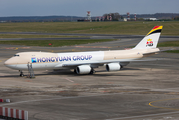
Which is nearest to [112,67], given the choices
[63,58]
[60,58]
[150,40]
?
[63,58]

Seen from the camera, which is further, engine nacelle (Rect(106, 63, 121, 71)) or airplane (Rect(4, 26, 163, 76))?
engine nacelle (Rect(106, 63, 121, 71))

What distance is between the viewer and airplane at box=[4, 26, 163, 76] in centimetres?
4419

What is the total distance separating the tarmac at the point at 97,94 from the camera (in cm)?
2455

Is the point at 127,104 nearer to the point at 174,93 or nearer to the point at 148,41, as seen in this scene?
the point at 174,93

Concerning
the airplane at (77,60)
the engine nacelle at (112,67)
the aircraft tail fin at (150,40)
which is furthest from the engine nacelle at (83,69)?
the aircraft tail fin at (150,40)

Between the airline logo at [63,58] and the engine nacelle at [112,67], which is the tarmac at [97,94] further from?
the airline logo at [63,58]

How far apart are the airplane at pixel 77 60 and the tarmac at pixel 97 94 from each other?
158 cm

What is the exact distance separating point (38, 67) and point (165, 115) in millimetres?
25787

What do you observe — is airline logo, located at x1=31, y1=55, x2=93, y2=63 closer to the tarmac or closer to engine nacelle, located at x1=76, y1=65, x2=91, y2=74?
engine nacelle, located at x1=76, y1=65, x2=91, y2=74

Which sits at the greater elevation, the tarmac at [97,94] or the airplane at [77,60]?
the airplane at [77,60]

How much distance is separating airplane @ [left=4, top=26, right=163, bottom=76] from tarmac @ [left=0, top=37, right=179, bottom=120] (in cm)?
158

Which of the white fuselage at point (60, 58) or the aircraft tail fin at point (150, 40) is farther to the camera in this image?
the aircraft tail fin at point (150, 40)

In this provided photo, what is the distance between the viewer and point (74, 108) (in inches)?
1043

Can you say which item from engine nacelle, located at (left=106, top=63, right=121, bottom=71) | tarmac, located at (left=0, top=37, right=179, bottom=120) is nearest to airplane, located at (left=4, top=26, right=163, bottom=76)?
engine nacelle, located at (left=106, top=63, right=121, bottom=71)
